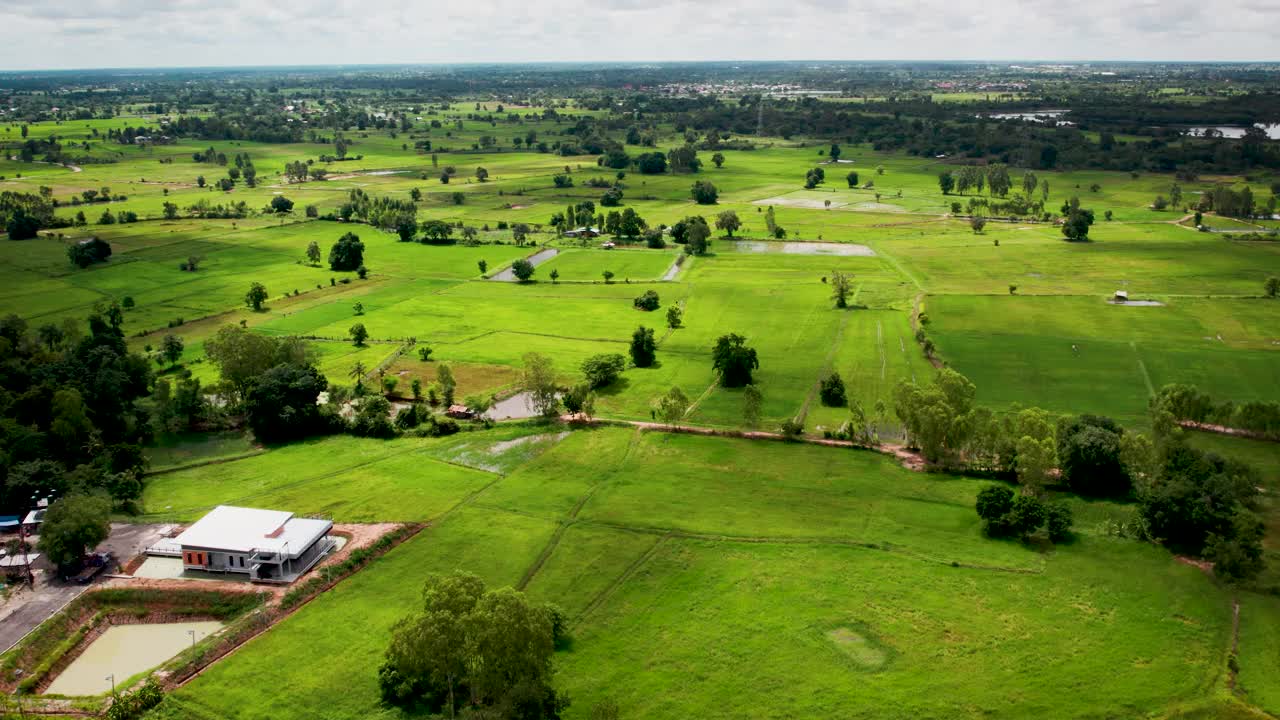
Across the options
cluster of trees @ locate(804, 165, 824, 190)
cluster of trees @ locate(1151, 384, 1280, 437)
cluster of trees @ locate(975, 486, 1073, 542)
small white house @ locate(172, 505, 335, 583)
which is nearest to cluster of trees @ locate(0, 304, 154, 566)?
small white house @ locate(172, 505, 335, 583)

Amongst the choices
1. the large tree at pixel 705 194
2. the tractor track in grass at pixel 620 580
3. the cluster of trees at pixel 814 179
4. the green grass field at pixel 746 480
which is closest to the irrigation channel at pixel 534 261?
the green grass field at pixel 746 480

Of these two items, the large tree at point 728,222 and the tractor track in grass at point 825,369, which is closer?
the tractor track in grass at point 825,369

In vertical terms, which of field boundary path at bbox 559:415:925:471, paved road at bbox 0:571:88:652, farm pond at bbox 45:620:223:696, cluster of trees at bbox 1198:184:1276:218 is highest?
cluster of trees at bbox 1198:184:1276:218

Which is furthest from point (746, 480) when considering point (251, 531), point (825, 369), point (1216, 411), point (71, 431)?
point (71, 431)

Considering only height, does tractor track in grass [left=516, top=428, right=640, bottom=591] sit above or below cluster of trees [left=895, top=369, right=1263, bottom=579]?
below

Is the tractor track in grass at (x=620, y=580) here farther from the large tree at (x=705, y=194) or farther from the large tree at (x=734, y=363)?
the large tree at (x=705, y=194)

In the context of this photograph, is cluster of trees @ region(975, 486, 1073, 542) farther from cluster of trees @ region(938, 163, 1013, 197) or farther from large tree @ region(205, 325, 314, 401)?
cluster of trees @ region(938, 163, 1013, 197)
